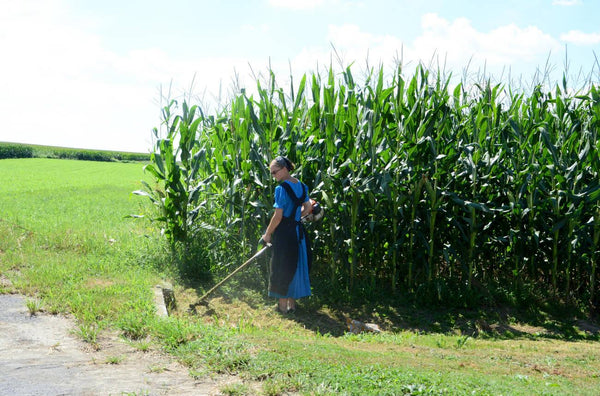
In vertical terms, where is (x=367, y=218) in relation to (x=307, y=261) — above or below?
above

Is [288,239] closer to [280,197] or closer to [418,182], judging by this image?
[280,197]

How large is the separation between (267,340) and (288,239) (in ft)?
7.28

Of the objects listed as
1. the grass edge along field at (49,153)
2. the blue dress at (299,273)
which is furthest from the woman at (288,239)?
the grass edge along field at (49,153)

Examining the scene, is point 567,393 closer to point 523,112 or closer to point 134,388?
point 134,388

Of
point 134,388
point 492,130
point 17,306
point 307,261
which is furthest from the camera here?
point 492,130

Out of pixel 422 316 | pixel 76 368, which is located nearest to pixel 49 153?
pixel 422 316

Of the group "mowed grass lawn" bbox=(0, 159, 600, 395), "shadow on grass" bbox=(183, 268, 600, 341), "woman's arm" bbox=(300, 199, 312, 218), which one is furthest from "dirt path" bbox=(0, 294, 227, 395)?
"woman's arm" bbox=(300, 199, 312, 218)

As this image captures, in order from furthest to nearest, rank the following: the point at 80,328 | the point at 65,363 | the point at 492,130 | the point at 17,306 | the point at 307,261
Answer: the point at 492,130, the point at 307,261, the point at 17,306, the point at 80,328, the point at 65,363

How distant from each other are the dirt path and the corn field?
10.7 ft

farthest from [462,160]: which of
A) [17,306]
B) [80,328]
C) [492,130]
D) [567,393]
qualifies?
[17,306]

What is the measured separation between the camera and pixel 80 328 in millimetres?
5289

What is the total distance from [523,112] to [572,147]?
1.29 metres

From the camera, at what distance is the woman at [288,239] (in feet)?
22.5

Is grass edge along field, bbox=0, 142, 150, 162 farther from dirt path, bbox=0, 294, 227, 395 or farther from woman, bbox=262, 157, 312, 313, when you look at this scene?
dirt path, bbox=0, 294, 227, 395
